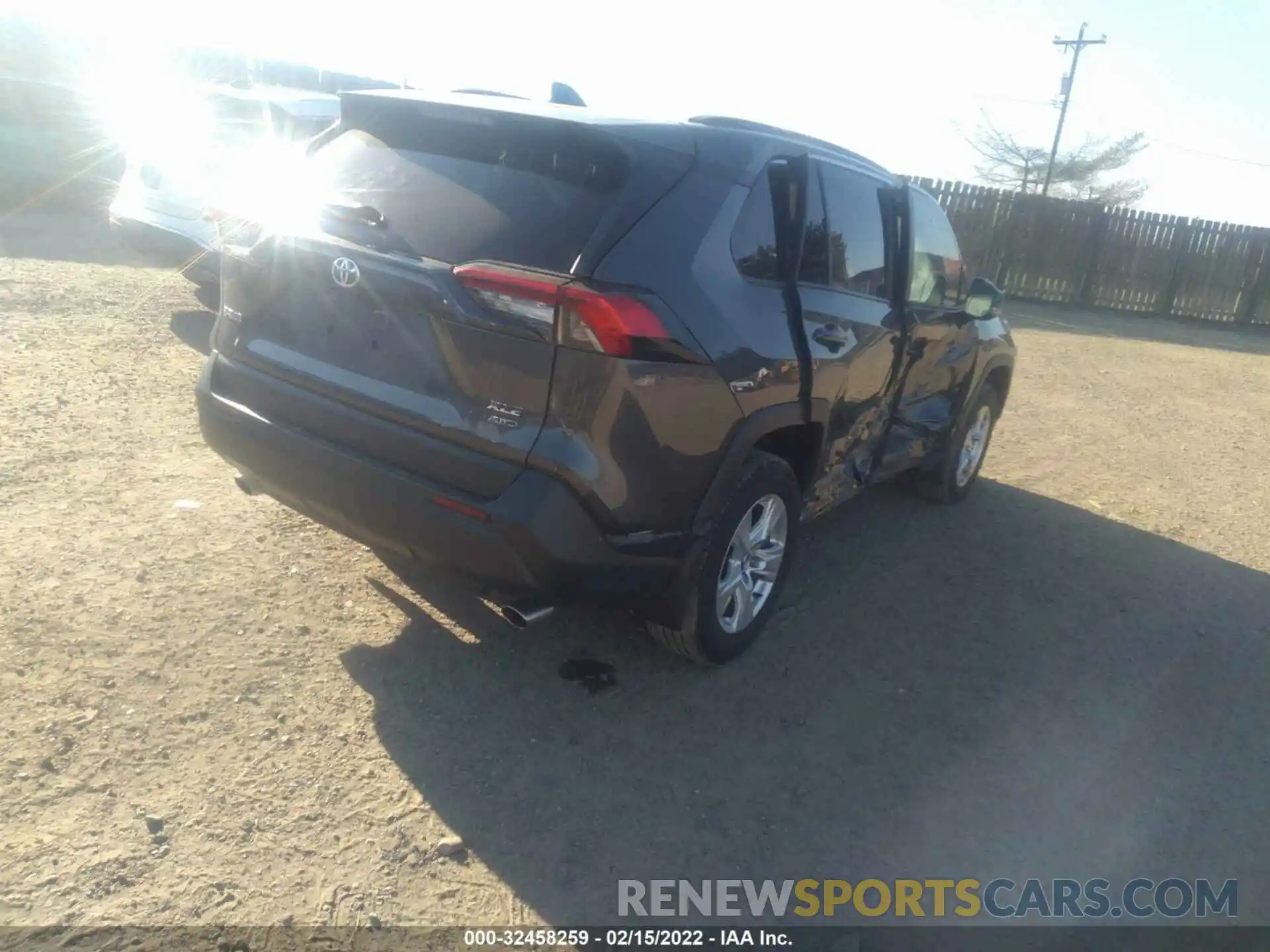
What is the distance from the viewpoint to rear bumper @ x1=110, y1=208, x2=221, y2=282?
24.5 ft

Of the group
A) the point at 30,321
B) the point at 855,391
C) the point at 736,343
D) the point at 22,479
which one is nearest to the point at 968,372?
the point at 855,391

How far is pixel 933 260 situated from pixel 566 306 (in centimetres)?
292

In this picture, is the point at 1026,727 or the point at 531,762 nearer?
the point at 531,762

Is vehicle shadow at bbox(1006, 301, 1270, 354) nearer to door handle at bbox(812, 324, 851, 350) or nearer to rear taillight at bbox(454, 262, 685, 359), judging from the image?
door handle at bbox(812, 324, 851, 350)

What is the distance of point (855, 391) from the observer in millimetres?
4316

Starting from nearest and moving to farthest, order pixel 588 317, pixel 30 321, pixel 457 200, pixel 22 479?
1. pixel 588 317
2. pixel 457 200
3. pixel 22 479
4. pixel 30 321

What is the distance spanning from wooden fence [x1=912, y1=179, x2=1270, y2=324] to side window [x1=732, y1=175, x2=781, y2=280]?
15440 mm

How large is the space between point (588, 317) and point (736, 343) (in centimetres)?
66

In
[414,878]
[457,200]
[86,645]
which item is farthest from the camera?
[86,645]

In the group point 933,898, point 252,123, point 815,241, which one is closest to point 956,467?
point 815,241

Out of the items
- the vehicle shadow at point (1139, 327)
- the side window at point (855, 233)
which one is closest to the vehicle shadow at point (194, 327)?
the side window at point (855, 233)

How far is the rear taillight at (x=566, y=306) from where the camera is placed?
2.88m

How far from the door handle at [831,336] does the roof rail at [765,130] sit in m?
0.76

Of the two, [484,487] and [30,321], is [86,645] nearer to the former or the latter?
[484,487]
